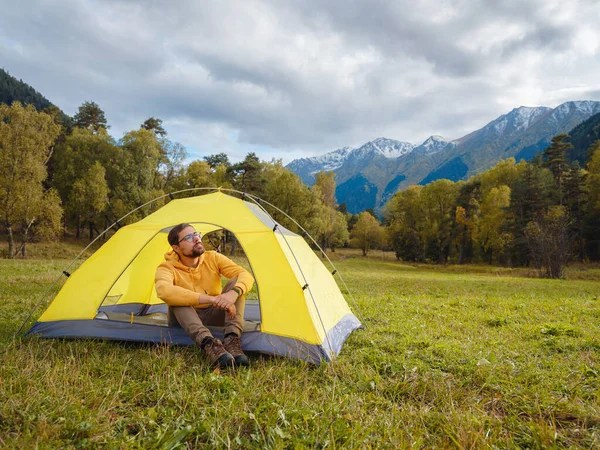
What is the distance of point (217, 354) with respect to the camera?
386cm

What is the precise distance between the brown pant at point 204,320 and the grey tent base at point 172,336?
19 centimetres

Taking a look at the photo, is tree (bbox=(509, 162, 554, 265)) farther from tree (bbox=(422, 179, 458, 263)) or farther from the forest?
tree (bbox=(422, 179, 458, 263))

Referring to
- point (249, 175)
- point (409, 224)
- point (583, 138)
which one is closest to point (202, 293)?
point (249, 175)

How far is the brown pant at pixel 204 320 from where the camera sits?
13.7 ft

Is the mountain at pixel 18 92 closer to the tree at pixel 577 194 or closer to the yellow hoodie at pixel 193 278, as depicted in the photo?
the yellow hoodie at pixel 193 278

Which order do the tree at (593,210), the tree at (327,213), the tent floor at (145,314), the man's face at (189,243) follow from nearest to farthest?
the man's face at (189,243), the tent floor at (145,314), the tree at (593,210), the tree at (327,213)

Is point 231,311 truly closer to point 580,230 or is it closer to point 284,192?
point 284,192

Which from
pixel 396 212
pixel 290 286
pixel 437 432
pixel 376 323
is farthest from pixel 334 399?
pixel 396 212

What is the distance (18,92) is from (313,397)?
10358 cm

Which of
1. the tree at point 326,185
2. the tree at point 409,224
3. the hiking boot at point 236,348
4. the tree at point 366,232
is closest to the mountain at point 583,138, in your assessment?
the tree at point 366,232

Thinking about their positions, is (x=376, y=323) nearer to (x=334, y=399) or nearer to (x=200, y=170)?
(x=334, y=399)

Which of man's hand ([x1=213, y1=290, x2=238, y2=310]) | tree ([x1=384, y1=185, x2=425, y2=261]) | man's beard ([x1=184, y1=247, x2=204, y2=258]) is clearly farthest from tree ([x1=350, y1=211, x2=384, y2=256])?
man's hand ([x1=213, y1=290, x2=238, y2=310])

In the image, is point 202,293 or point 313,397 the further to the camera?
point 202,293

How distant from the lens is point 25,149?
67.9 feet
